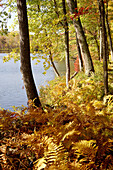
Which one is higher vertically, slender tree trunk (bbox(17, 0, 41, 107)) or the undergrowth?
slender tree trunk (bbox(17, 0, 41, 107))

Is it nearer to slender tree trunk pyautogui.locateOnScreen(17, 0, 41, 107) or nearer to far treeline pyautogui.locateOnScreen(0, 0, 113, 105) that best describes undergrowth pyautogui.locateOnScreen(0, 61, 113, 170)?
slender tree trunk pyautogui.locateOnScreen(17, 0, 41, 107)

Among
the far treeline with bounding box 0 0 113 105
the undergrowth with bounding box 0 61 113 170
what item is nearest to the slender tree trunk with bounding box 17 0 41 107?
the far treeline with bounding box 0 0 113 105

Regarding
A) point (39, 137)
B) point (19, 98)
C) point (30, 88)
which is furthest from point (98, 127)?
point (19, 98)

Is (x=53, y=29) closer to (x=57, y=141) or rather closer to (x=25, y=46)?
(x=25, y=46)

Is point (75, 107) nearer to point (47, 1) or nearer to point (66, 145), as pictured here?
point (66, 145)

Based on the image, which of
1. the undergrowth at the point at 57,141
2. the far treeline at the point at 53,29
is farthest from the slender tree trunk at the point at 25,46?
the undergrowth at the point at 57,141

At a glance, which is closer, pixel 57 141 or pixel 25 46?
pixel 57 141

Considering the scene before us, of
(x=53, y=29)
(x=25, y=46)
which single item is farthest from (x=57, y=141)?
(x=53, y=29)

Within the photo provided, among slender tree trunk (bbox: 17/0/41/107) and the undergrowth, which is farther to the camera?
slender tree trunk (bbox: 17/0/41/107)

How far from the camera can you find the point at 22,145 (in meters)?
2.57

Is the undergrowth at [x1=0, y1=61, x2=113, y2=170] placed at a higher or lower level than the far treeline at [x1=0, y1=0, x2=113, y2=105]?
lower

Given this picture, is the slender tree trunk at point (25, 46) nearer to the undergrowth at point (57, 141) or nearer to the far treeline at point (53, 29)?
the far treeline at point (53, 29)

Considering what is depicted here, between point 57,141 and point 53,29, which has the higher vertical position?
point 53,29

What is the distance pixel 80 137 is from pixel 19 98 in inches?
379
